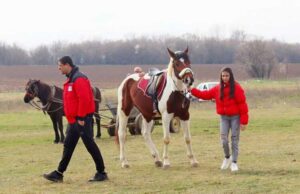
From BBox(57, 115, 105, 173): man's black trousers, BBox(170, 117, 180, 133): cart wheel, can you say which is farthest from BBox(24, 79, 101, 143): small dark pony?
BBox(57, 115, 105, 173): man's black trousers

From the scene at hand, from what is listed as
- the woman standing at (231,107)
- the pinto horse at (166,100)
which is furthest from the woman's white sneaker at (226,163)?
the pinto horse at (166,100)

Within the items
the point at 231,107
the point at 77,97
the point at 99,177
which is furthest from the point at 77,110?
the point at 231,107

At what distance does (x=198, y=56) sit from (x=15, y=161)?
285 ft

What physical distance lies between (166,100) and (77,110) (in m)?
2.22

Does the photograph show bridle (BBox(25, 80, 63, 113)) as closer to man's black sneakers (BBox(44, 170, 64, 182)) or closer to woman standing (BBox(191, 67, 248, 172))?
man's black sneakers (BBox(44, 170, 64, 182))

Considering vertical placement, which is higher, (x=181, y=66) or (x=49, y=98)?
(x=181, y=66)

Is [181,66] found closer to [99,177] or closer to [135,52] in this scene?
[99,177]

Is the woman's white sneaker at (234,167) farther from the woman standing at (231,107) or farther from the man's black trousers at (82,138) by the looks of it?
the man's black trousers at (82,138)

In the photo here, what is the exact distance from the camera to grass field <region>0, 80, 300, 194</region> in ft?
29.2

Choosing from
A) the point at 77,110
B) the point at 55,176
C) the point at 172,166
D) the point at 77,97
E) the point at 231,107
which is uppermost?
the point at 77,97

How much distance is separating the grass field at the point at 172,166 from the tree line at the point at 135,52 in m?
74.0

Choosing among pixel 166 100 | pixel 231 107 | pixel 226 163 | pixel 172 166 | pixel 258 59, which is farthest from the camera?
pixel 258 59

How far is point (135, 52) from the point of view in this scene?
328 feet

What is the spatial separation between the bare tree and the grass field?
6366 cm
